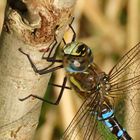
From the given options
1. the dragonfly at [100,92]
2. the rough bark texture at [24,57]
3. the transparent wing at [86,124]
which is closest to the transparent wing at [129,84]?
the dragonfly at [100,92]

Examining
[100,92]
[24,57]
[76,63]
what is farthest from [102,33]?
[24,57]

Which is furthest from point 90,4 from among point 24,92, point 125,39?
point 24,92

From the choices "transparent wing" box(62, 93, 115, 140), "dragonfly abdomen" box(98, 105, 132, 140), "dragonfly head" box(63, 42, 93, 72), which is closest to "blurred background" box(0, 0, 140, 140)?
"dragonfly abdomen" box(98, 105, 132, 140)

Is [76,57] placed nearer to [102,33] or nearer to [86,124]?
[86,124]

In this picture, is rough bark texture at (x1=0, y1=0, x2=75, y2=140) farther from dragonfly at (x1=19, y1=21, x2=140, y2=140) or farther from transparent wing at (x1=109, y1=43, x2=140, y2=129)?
transparent wing at (x1=109, y1=43, x2=140, y2=129)

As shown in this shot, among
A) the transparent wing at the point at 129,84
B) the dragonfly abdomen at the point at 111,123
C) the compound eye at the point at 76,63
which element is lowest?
the dragonfly abdomen at the point at 111,123

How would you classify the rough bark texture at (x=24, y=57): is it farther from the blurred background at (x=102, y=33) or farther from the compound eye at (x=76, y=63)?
the blurred background at (x=102, y=33)
